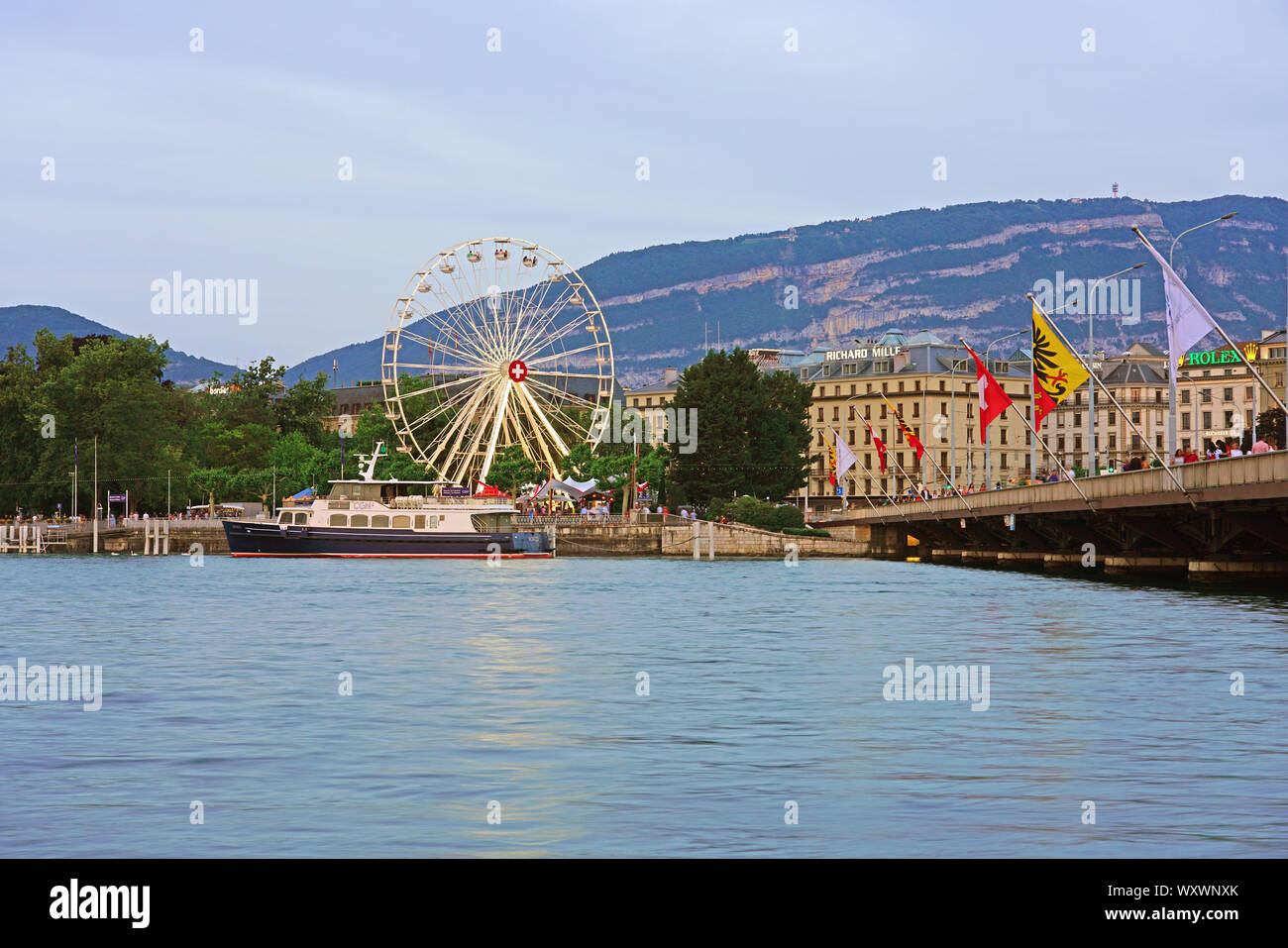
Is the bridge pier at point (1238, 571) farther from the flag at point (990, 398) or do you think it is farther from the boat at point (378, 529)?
the boat at point (378, 529)

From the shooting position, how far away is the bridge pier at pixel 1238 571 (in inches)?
2328

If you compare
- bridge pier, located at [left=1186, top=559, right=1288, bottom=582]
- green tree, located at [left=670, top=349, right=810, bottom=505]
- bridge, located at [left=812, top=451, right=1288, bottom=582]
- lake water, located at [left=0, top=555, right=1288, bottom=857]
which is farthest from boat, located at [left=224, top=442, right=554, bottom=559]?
lake water, located at [left=0, top=555, right=1288, bottom=857]

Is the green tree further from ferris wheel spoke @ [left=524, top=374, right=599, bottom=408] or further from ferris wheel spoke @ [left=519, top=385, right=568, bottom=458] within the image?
ferris wheel spoke @ [left=519, top=385, right=568, bottom=458]

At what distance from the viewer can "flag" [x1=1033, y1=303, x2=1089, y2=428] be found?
174ft

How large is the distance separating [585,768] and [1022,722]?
6914 mm

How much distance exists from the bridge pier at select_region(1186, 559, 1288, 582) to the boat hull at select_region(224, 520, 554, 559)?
6130 centimetres

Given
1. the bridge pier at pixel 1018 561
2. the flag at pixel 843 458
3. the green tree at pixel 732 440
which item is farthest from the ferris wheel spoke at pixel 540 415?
the bridge pier at pixel 1018 561

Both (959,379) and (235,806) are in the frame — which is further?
(959,379)

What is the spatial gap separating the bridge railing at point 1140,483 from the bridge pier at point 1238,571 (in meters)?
4.00

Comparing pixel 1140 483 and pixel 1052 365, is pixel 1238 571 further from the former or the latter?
pixel 1052 365

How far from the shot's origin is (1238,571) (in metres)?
59.2

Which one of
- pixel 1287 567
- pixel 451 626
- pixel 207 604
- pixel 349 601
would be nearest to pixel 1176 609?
pixel 1287 567
